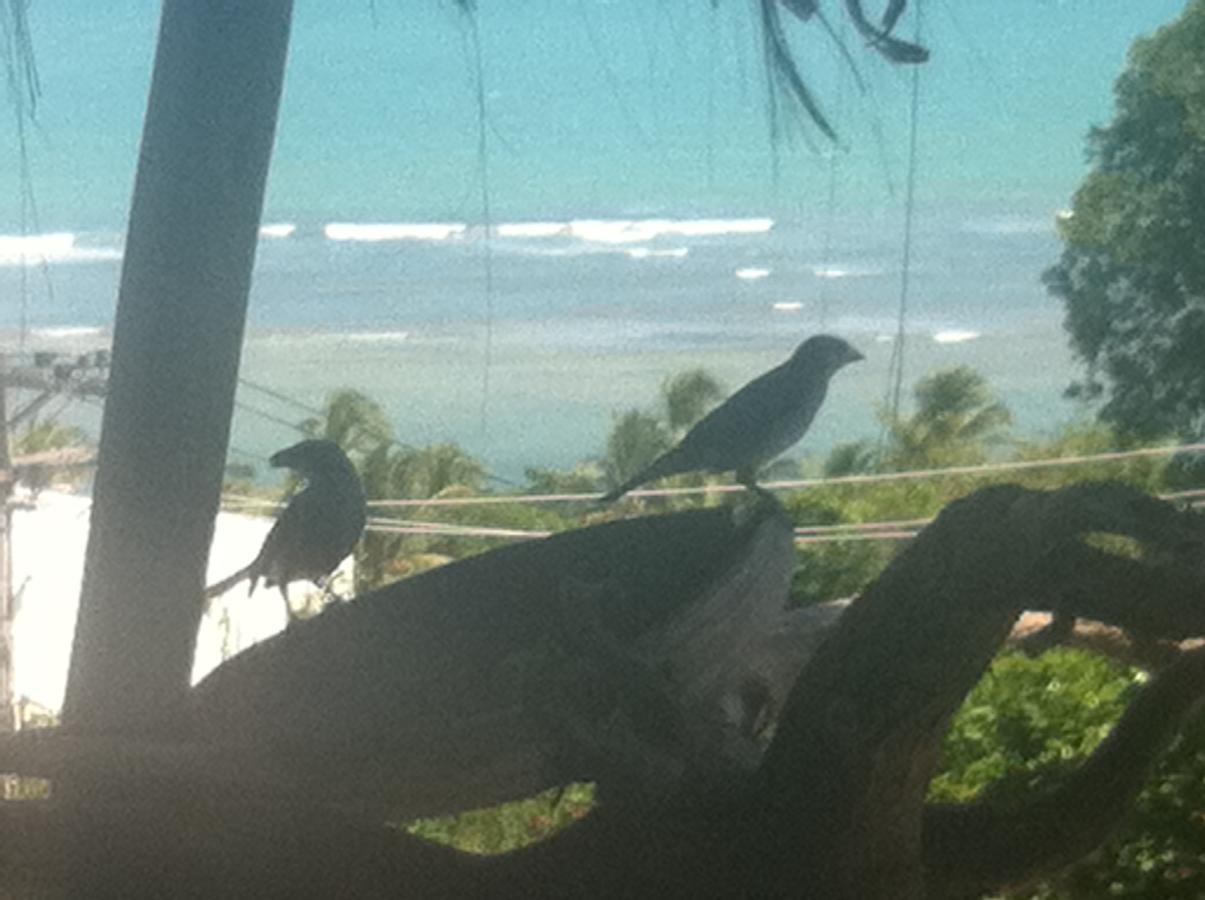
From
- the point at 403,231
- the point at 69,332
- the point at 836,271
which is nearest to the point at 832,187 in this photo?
the point at 836,271

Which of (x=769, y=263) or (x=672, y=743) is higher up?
(x=769, y=263)

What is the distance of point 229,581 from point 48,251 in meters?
0.26

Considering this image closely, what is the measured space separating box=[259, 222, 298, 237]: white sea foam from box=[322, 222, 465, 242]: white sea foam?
0.04m

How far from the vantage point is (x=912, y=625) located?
0.87 metres

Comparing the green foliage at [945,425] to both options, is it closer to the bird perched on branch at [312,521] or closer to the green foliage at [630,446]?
the green foliage at [630,446]

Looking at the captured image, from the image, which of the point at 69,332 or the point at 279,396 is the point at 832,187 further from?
the point at 69,332

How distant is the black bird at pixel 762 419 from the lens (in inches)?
39.7

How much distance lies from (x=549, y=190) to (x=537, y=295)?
8 cm

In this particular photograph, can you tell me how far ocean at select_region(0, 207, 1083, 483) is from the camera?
105 centimetres

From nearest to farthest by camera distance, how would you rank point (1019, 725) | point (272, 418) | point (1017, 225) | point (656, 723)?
point (656, 723) < point (272, 418) < point (1017, 225) < point (1019, 725)

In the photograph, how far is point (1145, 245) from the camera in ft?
3.79

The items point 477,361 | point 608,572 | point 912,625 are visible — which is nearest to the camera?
point 912,625

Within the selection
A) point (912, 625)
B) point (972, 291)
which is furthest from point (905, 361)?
point (912, 625)

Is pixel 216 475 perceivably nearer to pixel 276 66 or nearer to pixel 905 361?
pixel 276 66
